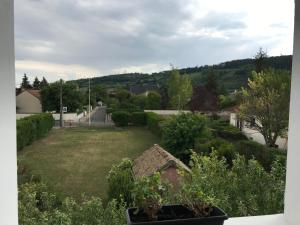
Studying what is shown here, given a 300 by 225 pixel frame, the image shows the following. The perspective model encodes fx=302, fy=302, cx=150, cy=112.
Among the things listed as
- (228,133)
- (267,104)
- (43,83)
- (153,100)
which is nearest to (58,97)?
(43,83)

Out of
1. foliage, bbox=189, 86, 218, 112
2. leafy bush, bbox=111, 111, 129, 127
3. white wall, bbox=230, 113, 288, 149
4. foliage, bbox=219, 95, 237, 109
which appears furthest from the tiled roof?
white wall, bbox=230, 113, 288, 149

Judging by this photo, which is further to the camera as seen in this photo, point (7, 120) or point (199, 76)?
point (199, 76)

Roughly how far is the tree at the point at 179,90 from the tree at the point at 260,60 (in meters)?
0.62

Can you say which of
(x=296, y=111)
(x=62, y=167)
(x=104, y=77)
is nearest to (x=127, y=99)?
(x=104, y=77)

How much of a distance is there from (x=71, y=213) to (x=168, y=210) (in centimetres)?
66

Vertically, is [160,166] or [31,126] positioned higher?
[31,126]

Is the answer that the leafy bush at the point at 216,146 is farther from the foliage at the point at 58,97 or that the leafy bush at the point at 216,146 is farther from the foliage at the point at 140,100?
the foliage at the point at 58,97

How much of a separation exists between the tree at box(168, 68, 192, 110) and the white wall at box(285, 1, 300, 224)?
42.9 inches

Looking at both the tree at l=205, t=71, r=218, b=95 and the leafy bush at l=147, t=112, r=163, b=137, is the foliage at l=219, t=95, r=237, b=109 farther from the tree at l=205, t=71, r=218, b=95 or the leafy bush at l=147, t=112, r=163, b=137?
the leafy bush at l=147, t=112, r=163, b=137

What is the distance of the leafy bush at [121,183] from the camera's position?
180 cm

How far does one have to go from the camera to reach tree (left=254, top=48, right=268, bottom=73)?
8.07 feet

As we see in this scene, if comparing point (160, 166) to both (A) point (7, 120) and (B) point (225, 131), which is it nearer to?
(B) point (225, 131)

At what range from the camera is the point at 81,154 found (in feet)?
11.6

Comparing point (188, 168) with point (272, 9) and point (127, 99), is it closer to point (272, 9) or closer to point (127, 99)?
point (127, 99)
